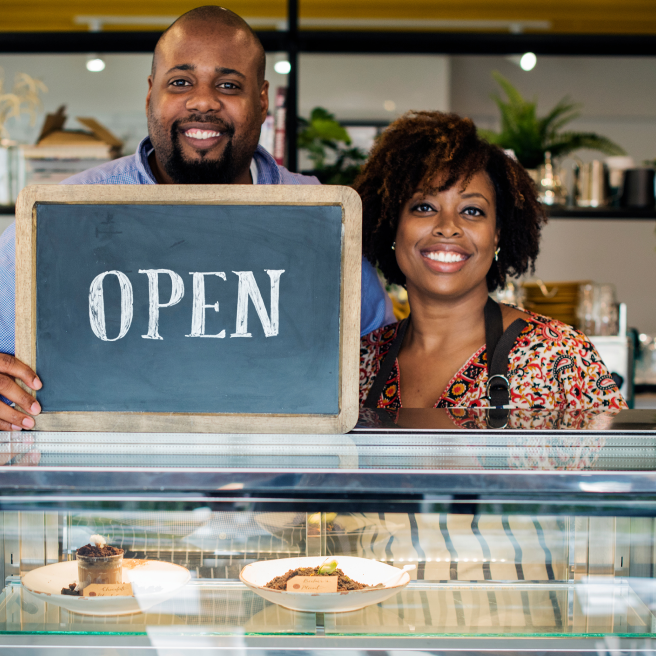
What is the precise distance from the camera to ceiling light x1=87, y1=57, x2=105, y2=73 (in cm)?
370

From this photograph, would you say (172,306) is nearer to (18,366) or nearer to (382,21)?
(18,366)

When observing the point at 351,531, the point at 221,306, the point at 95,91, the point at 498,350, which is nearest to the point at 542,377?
the point at 498,350

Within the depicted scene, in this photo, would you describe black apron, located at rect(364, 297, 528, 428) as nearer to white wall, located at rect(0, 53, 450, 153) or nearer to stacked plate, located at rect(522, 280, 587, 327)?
stacked plate, located at rect(522, 280, 587, 327)

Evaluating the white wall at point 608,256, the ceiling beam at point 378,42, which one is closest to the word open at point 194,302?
the ceiling beam at point 378,42

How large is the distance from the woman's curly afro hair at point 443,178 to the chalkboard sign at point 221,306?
631 millimetres

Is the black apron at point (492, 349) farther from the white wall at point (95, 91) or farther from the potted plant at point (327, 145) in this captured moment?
the white wall at point (95, 91)

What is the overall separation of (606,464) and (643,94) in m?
4.75

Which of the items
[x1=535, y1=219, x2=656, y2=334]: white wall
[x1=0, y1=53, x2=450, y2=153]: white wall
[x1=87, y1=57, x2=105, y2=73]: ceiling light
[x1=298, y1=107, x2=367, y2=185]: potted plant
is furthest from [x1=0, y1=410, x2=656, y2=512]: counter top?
[x1=535, y1=219, x2=656, y2=334]: white wall

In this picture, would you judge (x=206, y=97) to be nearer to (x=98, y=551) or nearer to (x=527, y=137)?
Result: (x=98, y=551)

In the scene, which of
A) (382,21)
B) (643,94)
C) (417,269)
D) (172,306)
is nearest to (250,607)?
(172,306)

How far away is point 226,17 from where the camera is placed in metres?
1.25

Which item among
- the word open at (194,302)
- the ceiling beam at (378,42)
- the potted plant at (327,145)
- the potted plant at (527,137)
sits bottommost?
the word open at (194,302)

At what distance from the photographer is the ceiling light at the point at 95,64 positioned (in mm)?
3701

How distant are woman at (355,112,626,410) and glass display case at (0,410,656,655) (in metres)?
0.42
